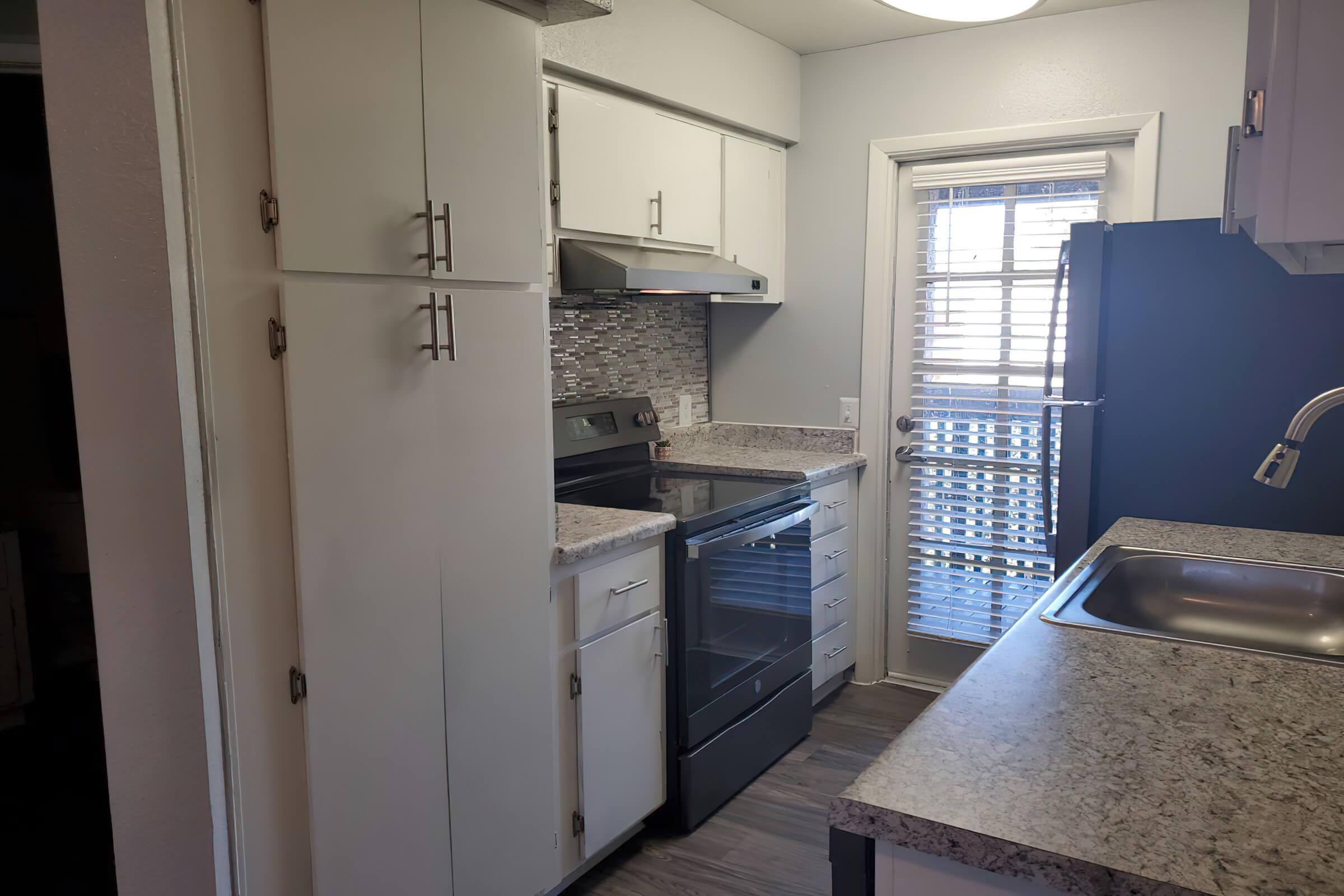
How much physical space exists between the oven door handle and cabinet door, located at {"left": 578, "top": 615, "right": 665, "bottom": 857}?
21cm

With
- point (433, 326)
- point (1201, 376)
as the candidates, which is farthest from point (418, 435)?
point (1201, 376)

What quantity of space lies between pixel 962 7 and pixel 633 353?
159cm

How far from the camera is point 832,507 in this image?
138 inches

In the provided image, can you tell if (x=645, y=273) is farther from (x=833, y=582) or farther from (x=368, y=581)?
(x=833, y=582)

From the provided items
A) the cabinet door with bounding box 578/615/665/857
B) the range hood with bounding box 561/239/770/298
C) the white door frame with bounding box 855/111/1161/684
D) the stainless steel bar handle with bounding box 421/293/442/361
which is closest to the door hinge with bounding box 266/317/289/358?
the stainless steel bar handle with bounding box 421/293/442/361

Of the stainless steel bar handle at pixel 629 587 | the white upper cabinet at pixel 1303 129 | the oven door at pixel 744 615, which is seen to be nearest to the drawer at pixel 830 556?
the oven door at pixel 744 615

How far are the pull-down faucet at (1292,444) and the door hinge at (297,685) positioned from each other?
1.58 m

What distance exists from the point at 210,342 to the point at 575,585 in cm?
105

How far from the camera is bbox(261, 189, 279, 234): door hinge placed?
5.04ft

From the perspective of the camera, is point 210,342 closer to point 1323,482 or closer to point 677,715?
point 677,715

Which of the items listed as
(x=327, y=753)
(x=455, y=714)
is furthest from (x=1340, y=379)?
(x=327, y=753)

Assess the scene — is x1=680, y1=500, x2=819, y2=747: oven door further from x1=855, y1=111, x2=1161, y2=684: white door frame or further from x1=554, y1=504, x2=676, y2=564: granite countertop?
x1=855, y1=111, x2=1161, y2=684: white door frame

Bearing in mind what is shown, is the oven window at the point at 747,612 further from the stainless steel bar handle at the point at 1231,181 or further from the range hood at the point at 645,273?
the stainless steel bar handle at the point at 1231,181

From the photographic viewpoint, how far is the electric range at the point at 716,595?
2625 mm
